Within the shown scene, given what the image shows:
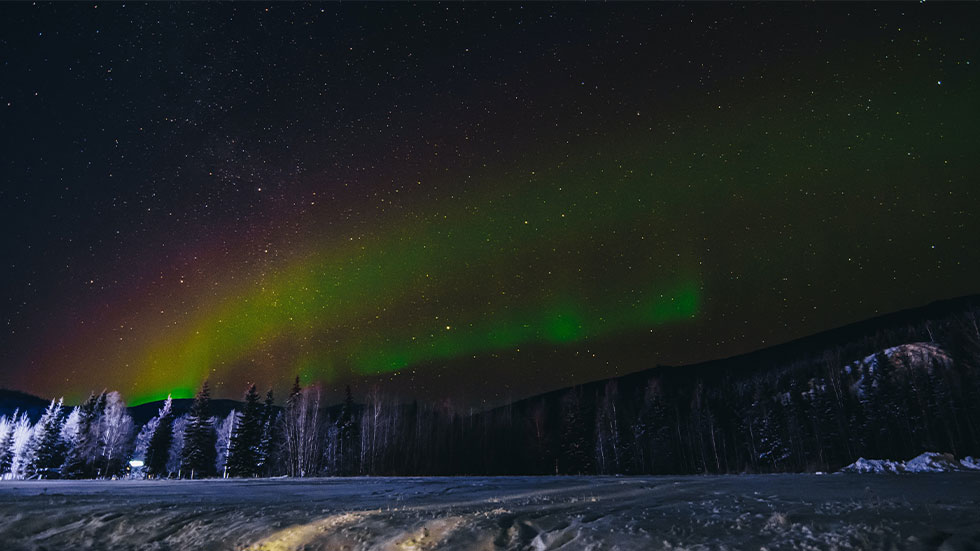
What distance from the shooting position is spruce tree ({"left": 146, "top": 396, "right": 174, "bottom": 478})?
70.2 m

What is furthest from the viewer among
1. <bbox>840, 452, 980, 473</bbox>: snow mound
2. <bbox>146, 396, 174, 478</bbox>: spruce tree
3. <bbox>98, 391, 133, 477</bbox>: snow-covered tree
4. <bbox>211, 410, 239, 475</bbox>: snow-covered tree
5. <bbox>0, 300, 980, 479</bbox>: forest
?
<bbox>211, 410, 239, 475</bbox>: snow-covered tree

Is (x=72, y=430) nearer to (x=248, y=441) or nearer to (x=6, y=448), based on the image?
(x=6, y=448)

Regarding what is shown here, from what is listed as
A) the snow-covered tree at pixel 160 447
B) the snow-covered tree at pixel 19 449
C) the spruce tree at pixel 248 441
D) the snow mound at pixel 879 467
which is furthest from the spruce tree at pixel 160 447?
the snow mound at pixel 879 467

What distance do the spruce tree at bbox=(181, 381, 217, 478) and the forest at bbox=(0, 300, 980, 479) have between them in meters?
0.18

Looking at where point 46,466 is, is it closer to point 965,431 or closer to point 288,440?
point 288,440

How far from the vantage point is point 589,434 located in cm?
7156

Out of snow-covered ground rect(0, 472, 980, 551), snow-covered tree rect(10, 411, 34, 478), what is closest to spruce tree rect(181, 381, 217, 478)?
snow-covered tree rect(10, 411, 34, 478)

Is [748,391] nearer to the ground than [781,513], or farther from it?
farther from it

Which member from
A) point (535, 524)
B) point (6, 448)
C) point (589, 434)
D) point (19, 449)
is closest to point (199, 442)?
point (6, 448)

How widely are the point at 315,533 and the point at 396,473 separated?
6155cm

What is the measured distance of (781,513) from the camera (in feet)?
41.6

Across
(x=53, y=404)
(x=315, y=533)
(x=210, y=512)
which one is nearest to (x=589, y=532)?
(x=315, y=533)

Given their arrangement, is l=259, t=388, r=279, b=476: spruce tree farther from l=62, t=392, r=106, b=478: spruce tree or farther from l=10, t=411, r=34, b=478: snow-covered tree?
l=10, t=411, r=34, b=478: snow-covered tree

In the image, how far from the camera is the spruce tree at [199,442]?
63.4m
